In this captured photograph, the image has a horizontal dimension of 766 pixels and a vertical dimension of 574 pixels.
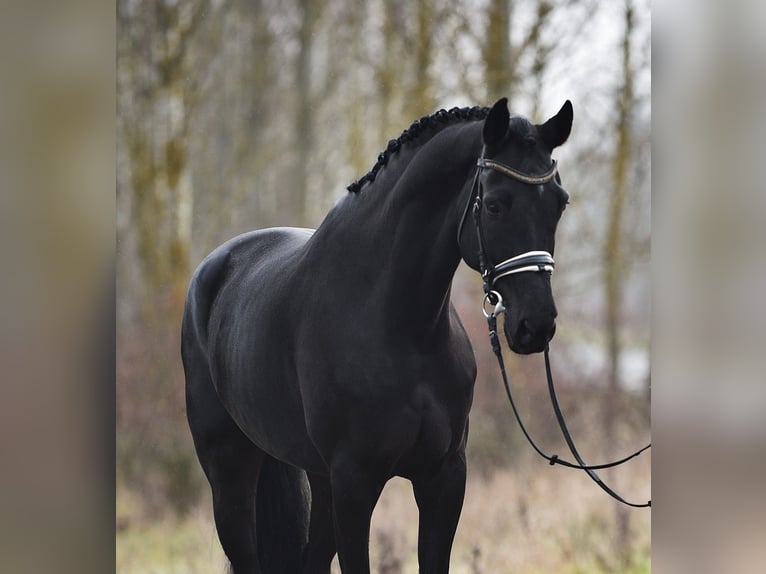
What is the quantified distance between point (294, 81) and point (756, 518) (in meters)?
3.43

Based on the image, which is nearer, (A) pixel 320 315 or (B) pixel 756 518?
(B) pixel 756 518

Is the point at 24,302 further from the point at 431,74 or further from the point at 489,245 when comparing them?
the point at 431,74

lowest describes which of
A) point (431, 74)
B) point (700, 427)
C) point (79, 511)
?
point (79, 511)

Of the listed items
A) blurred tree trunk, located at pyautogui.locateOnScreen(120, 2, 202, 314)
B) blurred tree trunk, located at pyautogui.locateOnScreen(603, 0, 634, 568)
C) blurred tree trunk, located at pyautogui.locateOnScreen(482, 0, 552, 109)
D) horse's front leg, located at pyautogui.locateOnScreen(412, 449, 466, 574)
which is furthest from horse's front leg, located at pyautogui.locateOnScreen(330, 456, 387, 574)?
blurred tree trunk, located at pyautogui.locateOnScreen(120, 2, 202, 314)

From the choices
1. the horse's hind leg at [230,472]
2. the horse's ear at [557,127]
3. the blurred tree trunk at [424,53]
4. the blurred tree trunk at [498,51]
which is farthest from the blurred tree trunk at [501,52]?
the horse's ear at [557,127]

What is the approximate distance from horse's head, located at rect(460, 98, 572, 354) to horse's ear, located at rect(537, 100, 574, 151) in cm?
3

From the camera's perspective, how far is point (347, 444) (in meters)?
2.26

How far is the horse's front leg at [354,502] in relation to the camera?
2.24 m

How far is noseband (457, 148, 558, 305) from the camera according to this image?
6.42ft

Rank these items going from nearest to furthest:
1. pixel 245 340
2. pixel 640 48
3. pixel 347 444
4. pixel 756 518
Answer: pixel 756 518 < pixel 347 444 < pixel 245 340 < pixel 640 48

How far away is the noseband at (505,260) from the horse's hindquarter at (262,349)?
66cm

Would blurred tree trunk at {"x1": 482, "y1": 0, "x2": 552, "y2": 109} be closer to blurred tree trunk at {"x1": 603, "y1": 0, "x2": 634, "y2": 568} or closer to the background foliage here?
the background foliage

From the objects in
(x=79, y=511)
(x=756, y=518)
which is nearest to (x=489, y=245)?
(x=756, y=518)

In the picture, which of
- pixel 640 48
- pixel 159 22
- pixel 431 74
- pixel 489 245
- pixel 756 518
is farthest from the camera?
pixel 159 22
